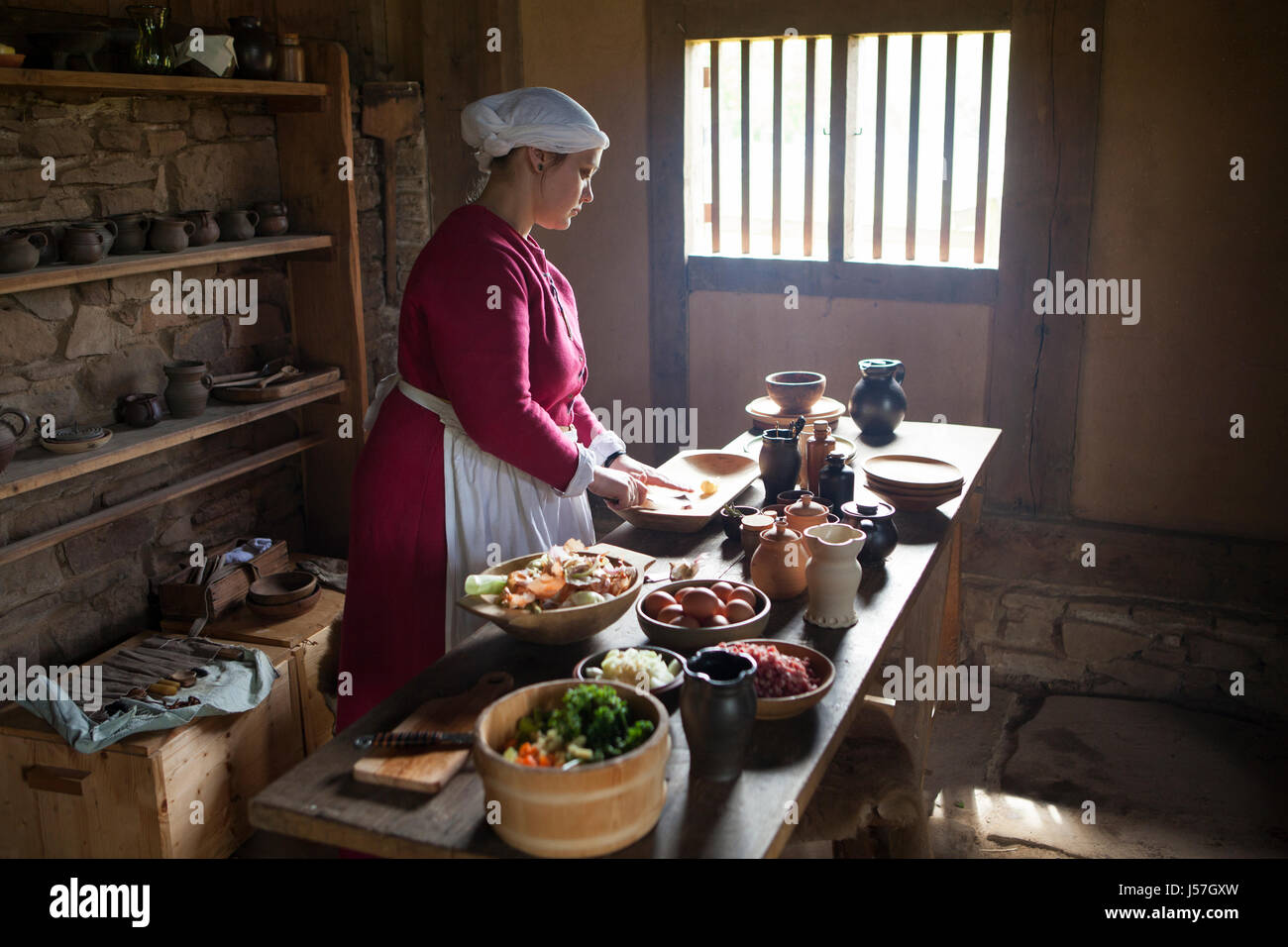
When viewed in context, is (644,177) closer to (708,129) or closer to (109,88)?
(708,129)

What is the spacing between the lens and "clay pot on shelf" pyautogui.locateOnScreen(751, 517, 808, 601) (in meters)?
2.57

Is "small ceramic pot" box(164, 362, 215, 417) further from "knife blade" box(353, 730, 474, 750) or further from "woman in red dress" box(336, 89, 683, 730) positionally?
"knife blade" box(353, 730, 474, 750)

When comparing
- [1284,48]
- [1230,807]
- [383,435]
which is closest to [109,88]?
[383,435]

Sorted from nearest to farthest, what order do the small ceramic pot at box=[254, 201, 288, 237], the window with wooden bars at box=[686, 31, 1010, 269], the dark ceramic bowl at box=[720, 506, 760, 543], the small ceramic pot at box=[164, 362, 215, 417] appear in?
1. the dark ceramic bowl at box=[720, 506, 760, 543]
2. the small ceramic pot at box=[164, 362, 215, 417]
3. the small ceramic pot at box=[254, 201, 288, 237]
4. the window with wooden bars at box=[686, 31, 1010, 269]

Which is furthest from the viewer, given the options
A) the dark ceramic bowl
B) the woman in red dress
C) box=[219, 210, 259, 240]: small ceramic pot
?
box=[219, 210, 259, 240]: small ceramic pot

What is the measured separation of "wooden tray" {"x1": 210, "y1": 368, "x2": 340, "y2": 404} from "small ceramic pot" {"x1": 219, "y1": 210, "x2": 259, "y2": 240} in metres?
A: 0.56

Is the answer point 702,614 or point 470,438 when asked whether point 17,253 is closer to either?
point 470,438

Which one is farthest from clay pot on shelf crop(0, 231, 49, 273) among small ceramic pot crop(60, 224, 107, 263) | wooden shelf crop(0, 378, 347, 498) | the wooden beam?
the wooden beam

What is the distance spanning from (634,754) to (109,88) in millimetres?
2893

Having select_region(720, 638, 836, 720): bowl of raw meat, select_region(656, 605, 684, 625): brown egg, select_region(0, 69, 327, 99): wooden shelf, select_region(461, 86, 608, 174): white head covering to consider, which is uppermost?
select_region(0, 69, 327, 99): wooden shelf

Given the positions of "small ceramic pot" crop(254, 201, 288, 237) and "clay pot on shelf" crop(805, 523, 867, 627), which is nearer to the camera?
"clay pot on shelf" crop(805, 523, 867, 627)

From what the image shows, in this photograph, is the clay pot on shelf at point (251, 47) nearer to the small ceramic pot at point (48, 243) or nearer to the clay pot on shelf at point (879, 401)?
the small ceramic pot at point (48, 243)

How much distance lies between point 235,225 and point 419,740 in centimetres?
280

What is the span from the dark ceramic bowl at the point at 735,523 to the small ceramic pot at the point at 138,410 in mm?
2083
